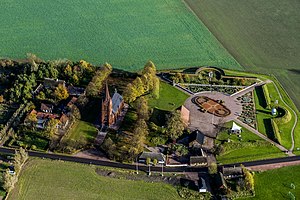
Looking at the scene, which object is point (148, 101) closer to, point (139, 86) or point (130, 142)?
point (139, 86)

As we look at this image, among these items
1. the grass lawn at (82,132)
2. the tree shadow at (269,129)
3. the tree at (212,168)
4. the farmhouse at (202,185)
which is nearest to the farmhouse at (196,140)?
the tree at (212,168)

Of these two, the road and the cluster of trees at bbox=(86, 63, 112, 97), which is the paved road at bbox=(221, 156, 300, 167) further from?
the cluster of trees at bbox=(86, 63, 112, 97)

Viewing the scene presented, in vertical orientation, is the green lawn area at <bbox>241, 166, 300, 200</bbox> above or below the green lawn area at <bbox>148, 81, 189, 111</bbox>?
below

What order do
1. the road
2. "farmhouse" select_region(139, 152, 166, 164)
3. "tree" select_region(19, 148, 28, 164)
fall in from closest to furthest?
1. "tree" select_region(19, 148, 28, 164)
2. the road
3. "farmhouse" select_region(139, 152, 166, 164)

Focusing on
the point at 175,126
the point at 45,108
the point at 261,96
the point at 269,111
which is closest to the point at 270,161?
the point at 269,111

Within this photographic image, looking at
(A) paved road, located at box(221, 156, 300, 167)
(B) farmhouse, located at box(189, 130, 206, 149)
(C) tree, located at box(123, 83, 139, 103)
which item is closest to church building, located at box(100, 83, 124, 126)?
(C) tree, located at box(123, 83, 139, 103)

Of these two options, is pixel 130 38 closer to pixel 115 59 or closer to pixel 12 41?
pixel 115 59
